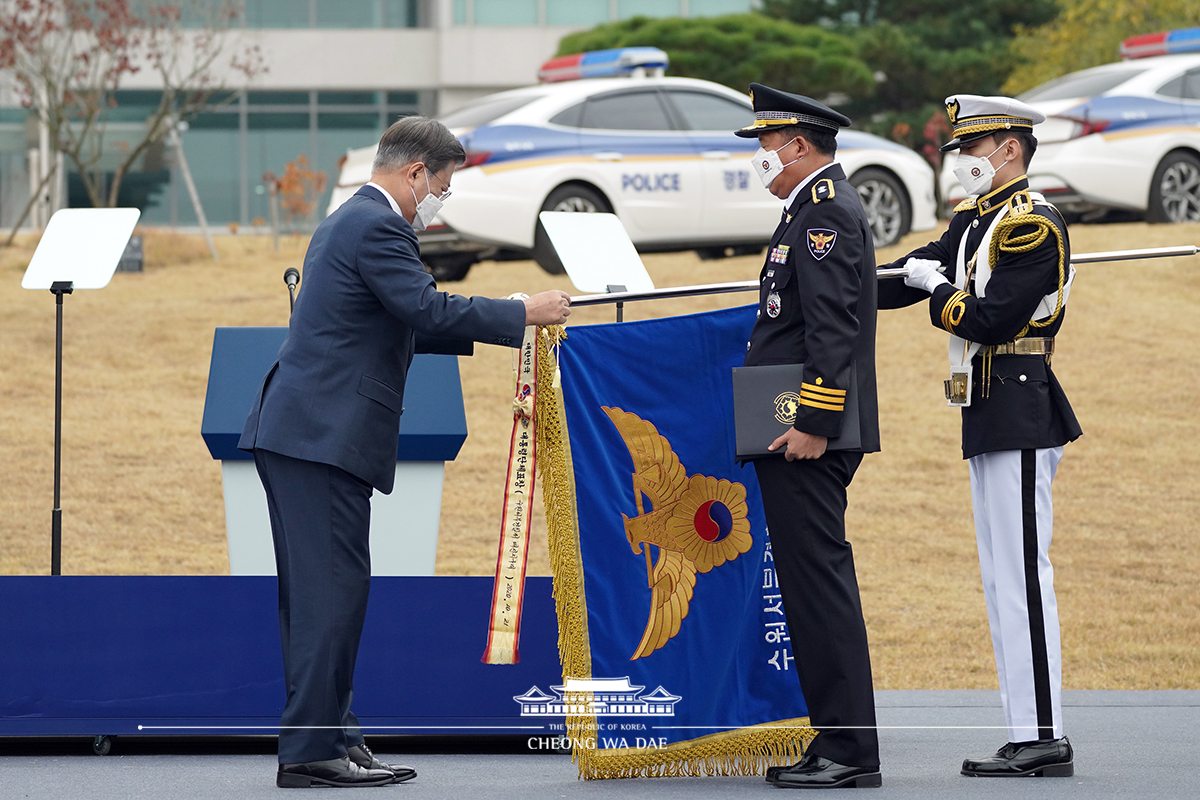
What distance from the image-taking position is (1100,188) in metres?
11.3

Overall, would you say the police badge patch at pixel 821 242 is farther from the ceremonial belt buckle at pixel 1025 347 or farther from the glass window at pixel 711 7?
the glass window at pixel 711 7

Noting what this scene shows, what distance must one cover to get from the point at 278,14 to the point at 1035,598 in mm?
25473

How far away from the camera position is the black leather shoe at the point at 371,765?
383 centimetres

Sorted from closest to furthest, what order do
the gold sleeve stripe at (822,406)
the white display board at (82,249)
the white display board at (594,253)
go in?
the gold sleeve stripe at (822,406)
the white display board at (594,253)
the white display board at (82,249)

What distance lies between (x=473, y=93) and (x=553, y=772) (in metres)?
23.8

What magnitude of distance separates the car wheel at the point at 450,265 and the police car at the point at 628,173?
11mm

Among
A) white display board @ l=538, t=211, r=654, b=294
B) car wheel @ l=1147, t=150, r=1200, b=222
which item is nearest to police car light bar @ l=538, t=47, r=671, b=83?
car wheel @ l=1147, t=150, r=1200, b=222

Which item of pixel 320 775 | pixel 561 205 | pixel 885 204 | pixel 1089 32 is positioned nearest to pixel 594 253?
pixel 320 775

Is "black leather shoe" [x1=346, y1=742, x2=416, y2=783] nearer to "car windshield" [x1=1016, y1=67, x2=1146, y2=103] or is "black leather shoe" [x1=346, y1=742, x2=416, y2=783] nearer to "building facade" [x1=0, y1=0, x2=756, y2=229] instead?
"car windshield" [x1=1016, y1=67, x2=1146, y2=103]

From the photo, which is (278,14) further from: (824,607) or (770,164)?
(824,607)

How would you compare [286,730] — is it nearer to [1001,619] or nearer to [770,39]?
[1001,619]

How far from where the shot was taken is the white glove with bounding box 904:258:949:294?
4.03m

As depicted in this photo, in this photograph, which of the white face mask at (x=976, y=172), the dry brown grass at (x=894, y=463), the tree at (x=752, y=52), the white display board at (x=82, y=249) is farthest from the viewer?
the tree at (x=752, y=52)

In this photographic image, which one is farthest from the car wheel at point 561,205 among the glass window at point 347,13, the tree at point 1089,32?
the glass window at point 347,13
